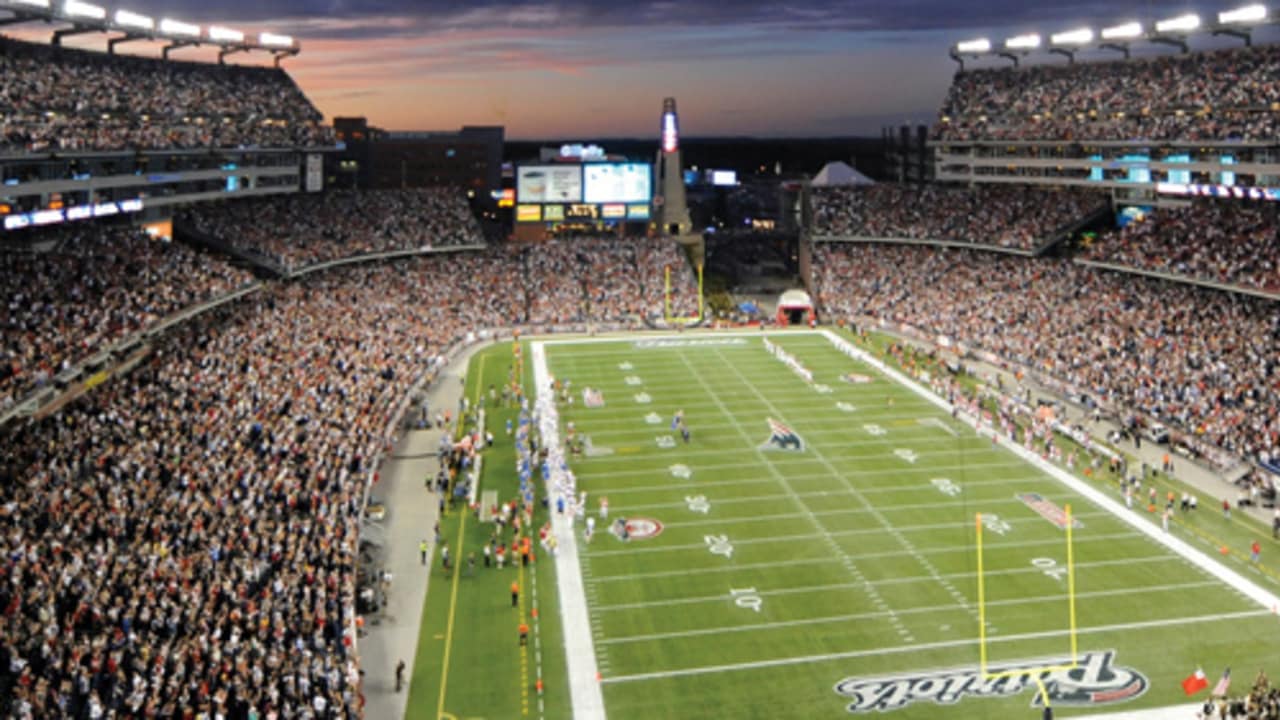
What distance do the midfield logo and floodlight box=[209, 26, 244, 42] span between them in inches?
1390

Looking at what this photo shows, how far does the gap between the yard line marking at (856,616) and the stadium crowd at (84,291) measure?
14473 mm

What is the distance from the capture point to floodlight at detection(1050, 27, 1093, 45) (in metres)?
57.7

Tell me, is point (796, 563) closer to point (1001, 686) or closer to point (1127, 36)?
point (1001, 686)

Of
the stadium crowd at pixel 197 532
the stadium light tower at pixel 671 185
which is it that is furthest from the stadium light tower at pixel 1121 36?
the stadium crowd at pixel 197 532

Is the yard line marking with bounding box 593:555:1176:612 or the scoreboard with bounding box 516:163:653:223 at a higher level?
the scoreboard with bounding box 516:163:653:223

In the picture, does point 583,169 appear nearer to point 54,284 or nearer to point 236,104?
point 236,104

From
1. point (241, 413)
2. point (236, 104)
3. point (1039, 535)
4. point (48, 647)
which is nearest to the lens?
point (48, 647)

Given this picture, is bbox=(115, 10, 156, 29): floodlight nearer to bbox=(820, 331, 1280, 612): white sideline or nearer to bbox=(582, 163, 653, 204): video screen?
bbox=(582, 163, 653, 204): video screen

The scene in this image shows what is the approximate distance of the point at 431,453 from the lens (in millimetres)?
33562

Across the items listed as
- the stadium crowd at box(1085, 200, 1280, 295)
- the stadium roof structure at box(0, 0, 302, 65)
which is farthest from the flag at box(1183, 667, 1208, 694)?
the stadium roof structure at box(0, 0, 302, 65)

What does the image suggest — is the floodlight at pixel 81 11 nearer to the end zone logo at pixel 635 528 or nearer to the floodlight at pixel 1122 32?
the end zone logo at pixel 635 528

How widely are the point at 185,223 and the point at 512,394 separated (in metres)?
19.0

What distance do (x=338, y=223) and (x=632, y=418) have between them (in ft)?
86.1

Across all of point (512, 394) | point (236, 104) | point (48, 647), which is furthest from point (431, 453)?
point (236, 104)
